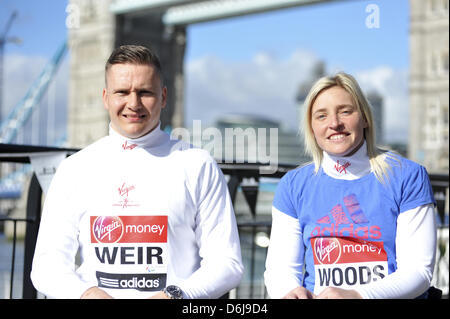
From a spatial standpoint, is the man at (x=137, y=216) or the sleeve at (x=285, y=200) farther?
the sleeve at (x=285, y=200)

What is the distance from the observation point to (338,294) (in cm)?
136

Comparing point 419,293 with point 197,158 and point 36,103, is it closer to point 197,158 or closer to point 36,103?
point 197,158

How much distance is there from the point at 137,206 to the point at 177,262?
0.14 meters

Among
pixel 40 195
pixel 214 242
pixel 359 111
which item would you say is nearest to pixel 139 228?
pixel 214 242

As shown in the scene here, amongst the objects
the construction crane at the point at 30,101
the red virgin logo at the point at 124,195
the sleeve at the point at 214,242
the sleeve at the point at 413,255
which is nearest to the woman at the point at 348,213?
the sleeve at the point at 413,255

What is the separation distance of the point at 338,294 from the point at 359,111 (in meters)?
0.41

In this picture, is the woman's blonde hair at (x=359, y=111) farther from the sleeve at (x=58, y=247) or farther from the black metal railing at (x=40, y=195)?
the black metal railing at (x=40, y=195)

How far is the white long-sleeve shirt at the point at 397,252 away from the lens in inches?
57.5

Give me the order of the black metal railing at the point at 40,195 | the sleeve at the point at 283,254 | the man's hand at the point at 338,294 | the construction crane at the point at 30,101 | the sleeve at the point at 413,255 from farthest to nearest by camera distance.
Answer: the construction crane at the point at 30,101
the black metal railing at the point at 40,195
the sleeve at the point at 283,254
the sleeve at the point at 413,255
the man's hand at the point at 338,294

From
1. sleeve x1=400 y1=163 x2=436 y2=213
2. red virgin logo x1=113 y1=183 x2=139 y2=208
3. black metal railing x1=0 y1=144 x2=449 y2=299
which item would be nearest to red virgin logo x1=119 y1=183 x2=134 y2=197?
red virgin logo x1=113 y1=183 x2=139 y2=208

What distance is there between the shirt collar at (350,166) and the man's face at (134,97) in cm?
38

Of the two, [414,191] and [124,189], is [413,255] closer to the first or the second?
[414,191]

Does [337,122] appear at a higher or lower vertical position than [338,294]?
higher

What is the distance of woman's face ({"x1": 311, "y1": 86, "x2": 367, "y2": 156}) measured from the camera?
62.0 inches
